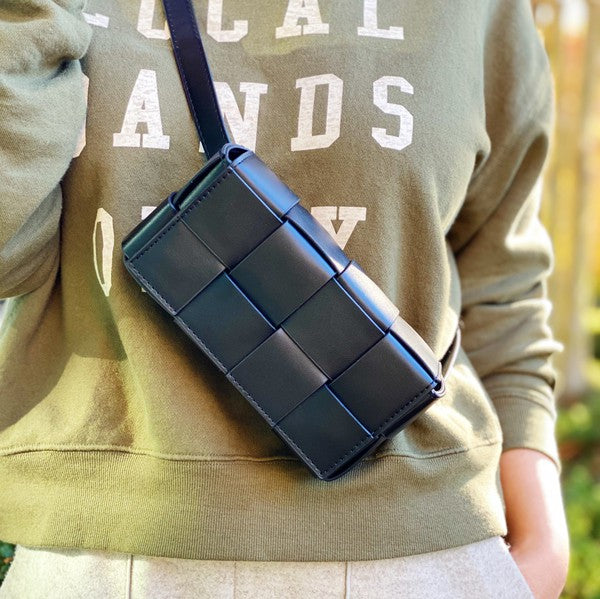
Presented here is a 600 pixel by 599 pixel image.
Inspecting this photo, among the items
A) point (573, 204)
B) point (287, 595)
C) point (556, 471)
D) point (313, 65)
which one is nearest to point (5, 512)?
point (287, 595)

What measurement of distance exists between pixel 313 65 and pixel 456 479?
652mm

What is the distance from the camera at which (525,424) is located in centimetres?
143

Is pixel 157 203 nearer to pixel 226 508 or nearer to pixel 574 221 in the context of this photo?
pixel 226 508

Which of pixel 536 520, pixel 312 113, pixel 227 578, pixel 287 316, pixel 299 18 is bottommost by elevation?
pixel 536 520

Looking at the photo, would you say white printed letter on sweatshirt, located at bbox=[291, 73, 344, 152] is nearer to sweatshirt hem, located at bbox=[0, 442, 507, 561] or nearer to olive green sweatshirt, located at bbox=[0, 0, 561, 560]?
olive green sweatshirt, located at bbox=[0, 0, 561, 560]

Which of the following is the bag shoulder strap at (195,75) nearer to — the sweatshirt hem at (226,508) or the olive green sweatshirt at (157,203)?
the olive green sweatshirt at (157,203)

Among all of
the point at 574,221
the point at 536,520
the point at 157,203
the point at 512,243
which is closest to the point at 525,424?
the point at 536,520

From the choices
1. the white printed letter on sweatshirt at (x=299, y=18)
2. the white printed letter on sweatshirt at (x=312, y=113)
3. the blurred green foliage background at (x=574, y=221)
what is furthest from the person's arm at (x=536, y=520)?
the blurred green foliage background at (x=574, y=221)

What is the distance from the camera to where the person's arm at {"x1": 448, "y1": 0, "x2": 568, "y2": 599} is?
4.38 feet

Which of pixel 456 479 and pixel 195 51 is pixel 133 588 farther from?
pixel 195 51

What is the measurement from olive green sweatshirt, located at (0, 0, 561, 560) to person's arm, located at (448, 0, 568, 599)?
111 mm

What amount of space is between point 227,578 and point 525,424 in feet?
2.09

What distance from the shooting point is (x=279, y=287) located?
1.05m

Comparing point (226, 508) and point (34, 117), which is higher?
point (34, 117)
